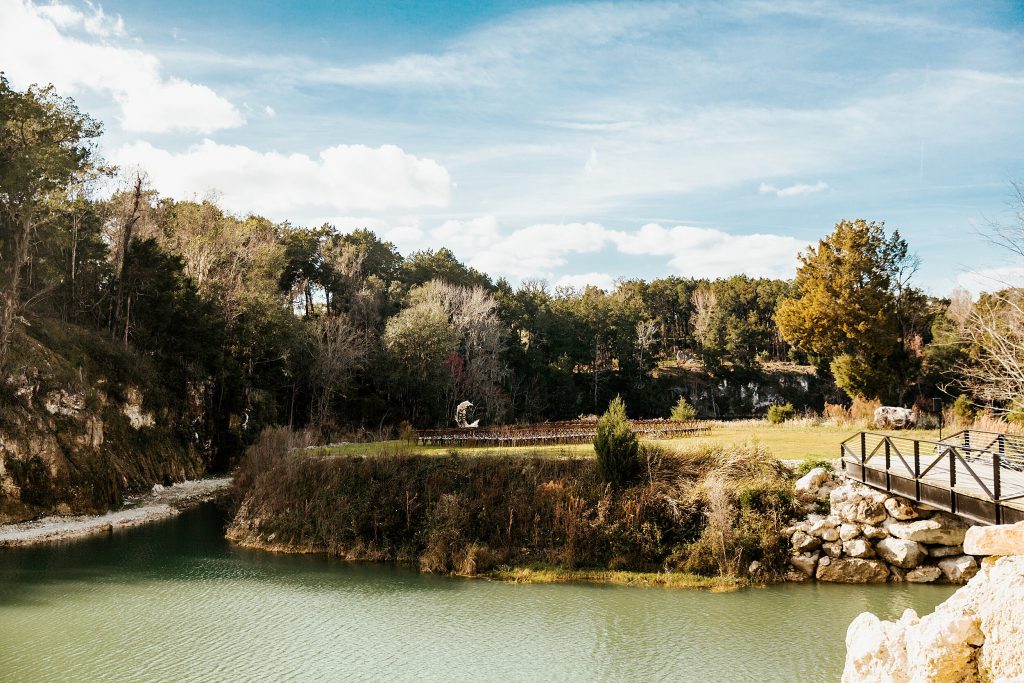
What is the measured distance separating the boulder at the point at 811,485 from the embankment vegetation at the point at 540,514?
29 centimetres

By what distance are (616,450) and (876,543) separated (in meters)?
7.23

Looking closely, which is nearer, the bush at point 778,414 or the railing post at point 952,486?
the railing post at point 952,486

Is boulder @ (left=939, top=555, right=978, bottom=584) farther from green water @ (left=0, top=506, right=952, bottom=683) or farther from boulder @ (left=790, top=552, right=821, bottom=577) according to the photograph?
boulder @ (left=790, top=552, right=821, bottom=577)

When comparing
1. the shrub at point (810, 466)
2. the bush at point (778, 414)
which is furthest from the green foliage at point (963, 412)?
the shrub at point (810, 466)

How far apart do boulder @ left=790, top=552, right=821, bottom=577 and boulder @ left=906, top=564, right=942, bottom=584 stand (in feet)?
7.12

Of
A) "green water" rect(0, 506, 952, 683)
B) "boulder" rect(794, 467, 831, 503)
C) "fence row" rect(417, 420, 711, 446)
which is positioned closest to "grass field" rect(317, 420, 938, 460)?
"fence row" rect(417, 420, 711, 446)

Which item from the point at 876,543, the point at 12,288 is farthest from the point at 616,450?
the point at 12,288

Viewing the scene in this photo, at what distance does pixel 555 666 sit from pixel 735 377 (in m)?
59.9

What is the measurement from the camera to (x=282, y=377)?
44.8 meters

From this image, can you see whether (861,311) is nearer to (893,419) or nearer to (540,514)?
(893,419)

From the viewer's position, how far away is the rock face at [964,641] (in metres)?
6.95

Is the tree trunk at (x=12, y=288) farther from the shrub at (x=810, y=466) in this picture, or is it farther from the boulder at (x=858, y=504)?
the boulder at (x=858, y=504)

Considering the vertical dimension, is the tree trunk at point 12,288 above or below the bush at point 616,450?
above

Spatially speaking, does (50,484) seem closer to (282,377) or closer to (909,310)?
(282,377)
